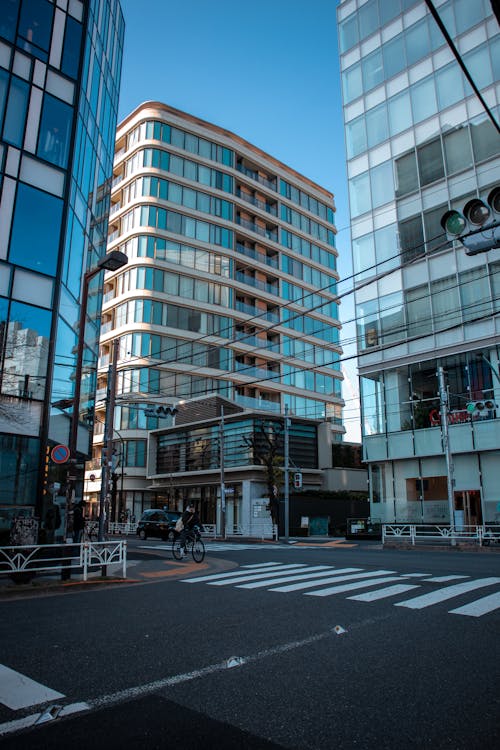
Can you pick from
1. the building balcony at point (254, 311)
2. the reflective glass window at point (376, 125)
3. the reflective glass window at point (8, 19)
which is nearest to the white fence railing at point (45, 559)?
the reflective glass window at point (8, 19)

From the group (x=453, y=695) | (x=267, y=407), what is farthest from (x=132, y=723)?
(x=267, y=407)

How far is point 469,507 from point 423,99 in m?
24.9

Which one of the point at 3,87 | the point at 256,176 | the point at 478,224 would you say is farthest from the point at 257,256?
the point at 478,224

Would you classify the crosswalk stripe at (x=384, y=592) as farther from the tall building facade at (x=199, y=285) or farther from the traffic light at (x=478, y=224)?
the tall building facade at (x=199, y=285)

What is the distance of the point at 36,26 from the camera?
2020 centimetres

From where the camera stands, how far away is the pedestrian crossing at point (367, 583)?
943 centimetres

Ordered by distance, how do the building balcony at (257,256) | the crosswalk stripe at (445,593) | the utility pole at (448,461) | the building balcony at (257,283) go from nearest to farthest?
the crosswalk stripe at (445,593)
the utility pole at (448,461)
the building balcony at (257,283)
the building balcony at (257,256)

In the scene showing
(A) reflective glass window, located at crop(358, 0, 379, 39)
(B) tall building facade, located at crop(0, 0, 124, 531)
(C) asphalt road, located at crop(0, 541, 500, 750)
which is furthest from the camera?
(A) reflective glass window, located at crop(358, 0, 379, 39)

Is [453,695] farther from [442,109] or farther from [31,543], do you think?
[442,109]

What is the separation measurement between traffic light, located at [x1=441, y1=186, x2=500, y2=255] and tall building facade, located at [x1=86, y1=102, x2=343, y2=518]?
137 feet

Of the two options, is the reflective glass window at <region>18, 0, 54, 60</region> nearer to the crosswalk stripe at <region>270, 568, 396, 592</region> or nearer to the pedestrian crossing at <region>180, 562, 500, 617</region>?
the pedestrian crossing at <region>180, 562, 500, 617</region>

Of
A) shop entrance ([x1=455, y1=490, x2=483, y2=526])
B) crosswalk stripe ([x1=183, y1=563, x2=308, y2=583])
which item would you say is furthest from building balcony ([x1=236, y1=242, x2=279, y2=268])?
crosswalk stripe ([x1=183, y1=563, x2=308, y2=583])

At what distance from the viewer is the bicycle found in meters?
18.6

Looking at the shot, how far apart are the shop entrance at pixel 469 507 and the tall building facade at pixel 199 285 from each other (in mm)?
23497
